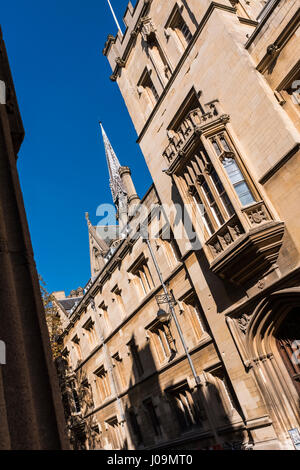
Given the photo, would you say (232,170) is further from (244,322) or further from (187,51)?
(187,51)

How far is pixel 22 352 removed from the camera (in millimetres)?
2982

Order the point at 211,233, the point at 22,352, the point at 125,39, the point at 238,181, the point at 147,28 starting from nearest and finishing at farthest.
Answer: the point at 22,352 → the point at 238,181 → the point at 211,233 → the point at 147,28 → the point at 125,39

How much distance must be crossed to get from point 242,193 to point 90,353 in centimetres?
1879

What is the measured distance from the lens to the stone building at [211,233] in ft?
34.2

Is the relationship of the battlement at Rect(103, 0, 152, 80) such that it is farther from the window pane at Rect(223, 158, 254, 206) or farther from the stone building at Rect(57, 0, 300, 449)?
the window pane at Rect(223, 158, 254, 206)

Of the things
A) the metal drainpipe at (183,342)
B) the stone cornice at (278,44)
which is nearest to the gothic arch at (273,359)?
the metal drainpipe at (183,342)

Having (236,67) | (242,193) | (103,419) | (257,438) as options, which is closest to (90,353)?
(103,419)

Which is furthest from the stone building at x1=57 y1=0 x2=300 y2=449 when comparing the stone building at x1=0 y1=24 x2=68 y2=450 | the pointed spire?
the pointed spire

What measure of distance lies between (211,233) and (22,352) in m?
10.3

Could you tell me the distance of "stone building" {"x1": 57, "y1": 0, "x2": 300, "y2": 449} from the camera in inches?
410

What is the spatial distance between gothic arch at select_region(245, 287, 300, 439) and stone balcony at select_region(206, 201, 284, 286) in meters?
0.96

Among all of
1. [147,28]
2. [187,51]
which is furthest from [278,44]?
[147,28]

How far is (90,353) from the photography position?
25703 mm

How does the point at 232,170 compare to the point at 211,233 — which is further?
the point at 211,233
